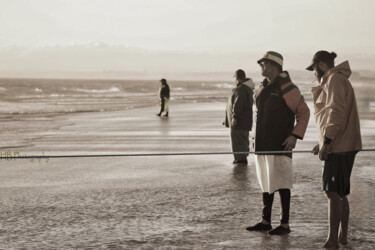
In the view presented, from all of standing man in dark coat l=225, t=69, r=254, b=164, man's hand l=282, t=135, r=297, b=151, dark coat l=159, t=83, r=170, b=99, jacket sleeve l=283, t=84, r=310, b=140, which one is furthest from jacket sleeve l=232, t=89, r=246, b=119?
dark coat l=159, t=83, r=170, b=99

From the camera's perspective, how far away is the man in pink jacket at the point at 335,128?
217 inches

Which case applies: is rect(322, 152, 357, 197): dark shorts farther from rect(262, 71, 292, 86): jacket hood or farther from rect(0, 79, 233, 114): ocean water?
rect(0, 79, 233, 114): ocean water

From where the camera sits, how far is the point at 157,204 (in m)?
7.84

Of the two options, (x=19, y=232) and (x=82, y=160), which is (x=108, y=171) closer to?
(x=82, y=160)

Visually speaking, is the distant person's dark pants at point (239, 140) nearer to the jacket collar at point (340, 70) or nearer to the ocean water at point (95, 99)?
→ the jacket collar at point (340, 70)

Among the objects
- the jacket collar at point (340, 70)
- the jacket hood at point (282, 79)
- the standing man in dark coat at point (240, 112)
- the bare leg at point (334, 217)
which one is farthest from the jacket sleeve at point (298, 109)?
the standing man in dark coat at point (240, 112)

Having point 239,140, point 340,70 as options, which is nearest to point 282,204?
point 340,70

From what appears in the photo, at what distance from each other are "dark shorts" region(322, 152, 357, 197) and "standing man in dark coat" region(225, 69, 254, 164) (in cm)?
580

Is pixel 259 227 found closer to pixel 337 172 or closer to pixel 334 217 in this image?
pixel 334 217

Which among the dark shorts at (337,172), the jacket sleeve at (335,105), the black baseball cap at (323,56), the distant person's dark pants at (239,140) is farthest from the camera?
the distant person's dark pants at (239,140)

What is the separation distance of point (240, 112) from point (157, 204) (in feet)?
13.8

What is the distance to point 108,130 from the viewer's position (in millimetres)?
20266

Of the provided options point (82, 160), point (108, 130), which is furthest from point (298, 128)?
point (108, 130)

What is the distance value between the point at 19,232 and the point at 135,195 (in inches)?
94.7
